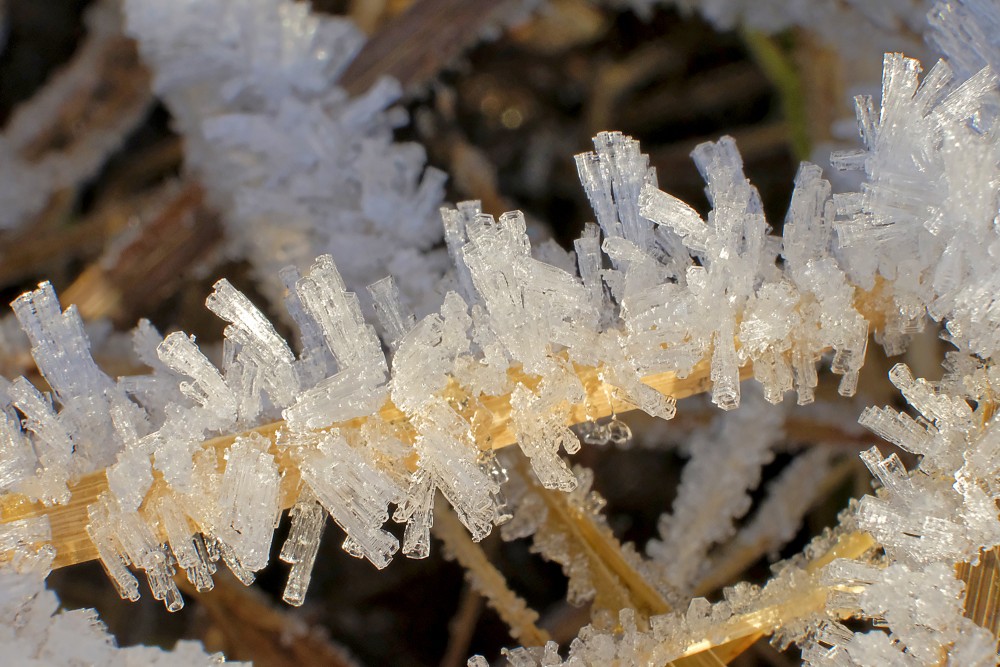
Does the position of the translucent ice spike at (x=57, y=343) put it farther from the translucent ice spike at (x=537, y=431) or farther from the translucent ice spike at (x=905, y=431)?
the translucent ice spike at (x=905, y=431)

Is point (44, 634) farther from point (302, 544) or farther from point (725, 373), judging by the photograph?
point (725, 373)

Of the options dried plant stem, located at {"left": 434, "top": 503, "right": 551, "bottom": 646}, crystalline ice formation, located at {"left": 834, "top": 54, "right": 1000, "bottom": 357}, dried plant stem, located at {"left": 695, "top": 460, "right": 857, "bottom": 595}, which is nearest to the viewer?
crystalline ice formation, located at {"left": 834, "top": 54, "right": 1000, "bottom": 357}

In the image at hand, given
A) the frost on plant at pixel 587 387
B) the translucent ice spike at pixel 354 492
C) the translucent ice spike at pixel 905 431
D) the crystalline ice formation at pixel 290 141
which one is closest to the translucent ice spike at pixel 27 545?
the frost on plant at pixel 587 387

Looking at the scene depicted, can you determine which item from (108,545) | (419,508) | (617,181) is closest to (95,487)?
(108,545)

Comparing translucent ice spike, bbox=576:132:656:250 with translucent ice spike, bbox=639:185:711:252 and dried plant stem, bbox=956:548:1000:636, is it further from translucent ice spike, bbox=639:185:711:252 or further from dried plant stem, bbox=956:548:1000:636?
dried plant stem, bbox=956:548:1000:636

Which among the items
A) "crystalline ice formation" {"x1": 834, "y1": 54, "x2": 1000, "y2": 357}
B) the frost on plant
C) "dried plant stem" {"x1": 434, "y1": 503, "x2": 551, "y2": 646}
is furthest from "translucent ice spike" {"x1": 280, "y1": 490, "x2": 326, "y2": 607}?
"crystalline ice formation" {"x1": 834, "y1": 54, "x2": 1000, "y2": 357}

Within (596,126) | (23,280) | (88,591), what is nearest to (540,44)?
(596,126)

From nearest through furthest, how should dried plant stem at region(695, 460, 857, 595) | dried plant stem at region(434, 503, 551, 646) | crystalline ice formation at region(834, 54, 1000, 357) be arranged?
crystalline ice formation at region(834, 54, 1000, 357) < dried plant stem at region(434, 503, 551, 646) < dried plant stem at region(695, 460, 857, 595)

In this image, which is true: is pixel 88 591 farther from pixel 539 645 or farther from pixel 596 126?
pixel 596 126
